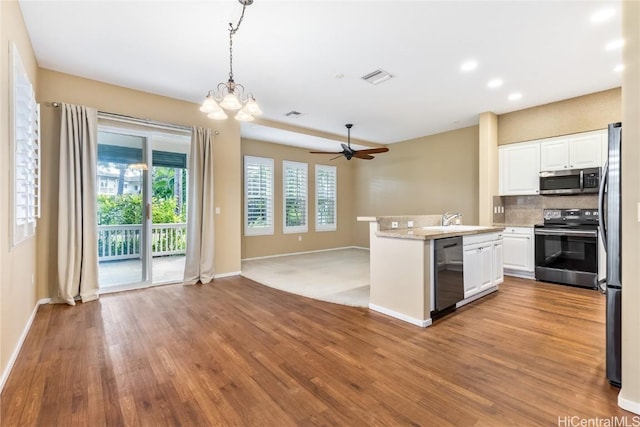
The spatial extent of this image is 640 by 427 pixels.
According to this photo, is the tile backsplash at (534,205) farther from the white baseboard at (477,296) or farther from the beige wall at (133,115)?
the beige wall at (133,115)

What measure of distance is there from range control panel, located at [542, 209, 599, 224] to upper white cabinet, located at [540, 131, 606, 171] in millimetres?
729

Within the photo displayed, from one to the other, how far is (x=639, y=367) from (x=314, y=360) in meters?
2.03

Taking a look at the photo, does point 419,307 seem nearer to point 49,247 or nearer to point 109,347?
point 109,347

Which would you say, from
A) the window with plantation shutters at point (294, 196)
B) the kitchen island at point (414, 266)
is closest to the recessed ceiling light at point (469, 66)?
the kitchen island at point (414, 266)

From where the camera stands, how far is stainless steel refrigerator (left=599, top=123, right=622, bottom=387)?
2.02m

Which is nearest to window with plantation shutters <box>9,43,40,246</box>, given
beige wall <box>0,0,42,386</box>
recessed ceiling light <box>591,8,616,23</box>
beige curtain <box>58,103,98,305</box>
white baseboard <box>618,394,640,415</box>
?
beige wall <box>0,0,42,386</box>

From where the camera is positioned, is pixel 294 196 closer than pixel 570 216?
No

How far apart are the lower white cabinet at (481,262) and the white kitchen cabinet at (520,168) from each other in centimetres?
158

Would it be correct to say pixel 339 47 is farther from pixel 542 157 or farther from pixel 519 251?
pixel 519 251

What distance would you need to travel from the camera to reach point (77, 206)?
12.5 ft

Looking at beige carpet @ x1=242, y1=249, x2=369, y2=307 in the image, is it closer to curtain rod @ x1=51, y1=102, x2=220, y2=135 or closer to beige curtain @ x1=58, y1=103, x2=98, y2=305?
beige curtain @ x1=58, y1=103, x2=98, y2=305

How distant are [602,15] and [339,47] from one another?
246 cm

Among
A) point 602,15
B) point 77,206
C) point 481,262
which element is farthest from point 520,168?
point 77,206

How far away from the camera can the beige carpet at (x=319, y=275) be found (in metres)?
4.16
